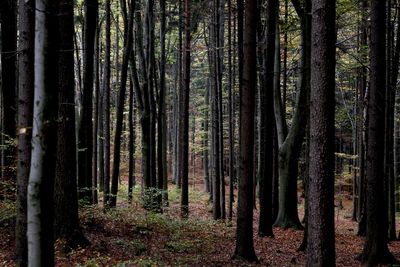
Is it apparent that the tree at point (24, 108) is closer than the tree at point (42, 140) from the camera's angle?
No

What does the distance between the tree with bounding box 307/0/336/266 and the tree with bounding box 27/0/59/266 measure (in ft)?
14.2

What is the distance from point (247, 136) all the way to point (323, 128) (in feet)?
9.08

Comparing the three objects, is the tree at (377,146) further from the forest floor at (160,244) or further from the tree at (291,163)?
the tree at (291,163)

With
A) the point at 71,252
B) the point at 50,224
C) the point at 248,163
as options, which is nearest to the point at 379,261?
the point at 248,163

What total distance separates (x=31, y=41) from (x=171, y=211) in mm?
14210

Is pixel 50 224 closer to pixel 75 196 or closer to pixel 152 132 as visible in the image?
pixel 75 196

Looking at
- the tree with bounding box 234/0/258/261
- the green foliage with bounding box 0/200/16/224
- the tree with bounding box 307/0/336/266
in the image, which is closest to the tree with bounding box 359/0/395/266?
the tree with bounding box 234/0/258/261

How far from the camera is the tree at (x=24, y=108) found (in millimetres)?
6254

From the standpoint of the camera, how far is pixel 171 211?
19.7 meters

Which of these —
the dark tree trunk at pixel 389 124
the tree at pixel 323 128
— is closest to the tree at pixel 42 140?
the tree at pixel 323 128

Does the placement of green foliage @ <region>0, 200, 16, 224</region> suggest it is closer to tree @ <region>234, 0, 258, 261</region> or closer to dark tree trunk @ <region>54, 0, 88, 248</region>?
dark tree trunk @ <region>54, 0, 88, 248</region>

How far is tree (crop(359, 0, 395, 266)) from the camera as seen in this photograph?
31.0 feet

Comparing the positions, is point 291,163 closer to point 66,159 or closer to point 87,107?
point 87,107

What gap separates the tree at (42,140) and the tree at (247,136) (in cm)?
570
